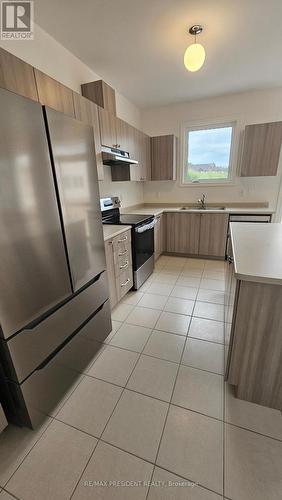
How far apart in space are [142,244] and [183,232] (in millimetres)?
1226

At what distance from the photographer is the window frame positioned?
3576 millimetres

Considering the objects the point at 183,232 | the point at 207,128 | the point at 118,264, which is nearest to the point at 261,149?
the point at 207,128

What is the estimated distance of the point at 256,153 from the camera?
10.7 feet

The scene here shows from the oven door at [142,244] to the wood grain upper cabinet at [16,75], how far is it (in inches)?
61.3

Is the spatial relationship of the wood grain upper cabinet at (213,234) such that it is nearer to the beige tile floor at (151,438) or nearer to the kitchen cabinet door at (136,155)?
the kitchen cabinet door at (136,155)

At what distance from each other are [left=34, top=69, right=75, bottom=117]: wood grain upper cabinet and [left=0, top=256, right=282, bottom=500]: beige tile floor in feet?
6.69

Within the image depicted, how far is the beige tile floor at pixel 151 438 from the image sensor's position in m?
1.00

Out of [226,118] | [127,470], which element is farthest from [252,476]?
[226,118]

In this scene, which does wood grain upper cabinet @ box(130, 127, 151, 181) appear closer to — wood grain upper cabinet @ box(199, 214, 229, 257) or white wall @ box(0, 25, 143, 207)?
white wall @ box(0, 25, 143, 207)

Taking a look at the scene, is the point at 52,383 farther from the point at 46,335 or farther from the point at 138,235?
the point at 138,235

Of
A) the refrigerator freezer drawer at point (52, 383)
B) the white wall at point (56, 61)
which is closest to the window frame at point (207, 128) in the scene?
the white wall at point (56, 61)

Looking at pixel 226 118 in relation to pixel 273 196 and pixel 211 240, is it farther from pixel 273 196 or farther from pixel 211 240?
pixel 211 240

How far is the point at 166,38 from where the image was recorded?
80.7 inches

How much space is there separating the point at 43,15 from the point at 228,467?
329 cm
